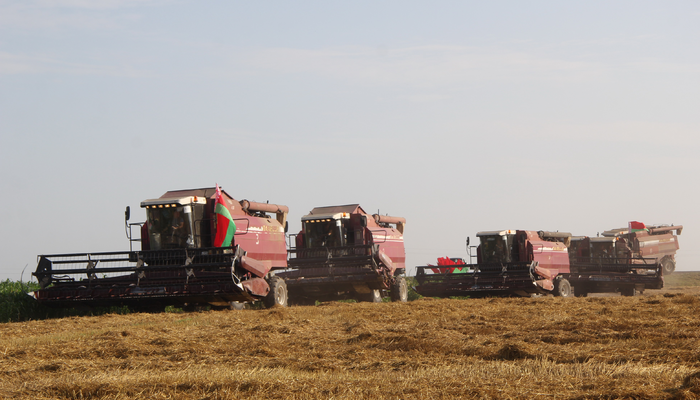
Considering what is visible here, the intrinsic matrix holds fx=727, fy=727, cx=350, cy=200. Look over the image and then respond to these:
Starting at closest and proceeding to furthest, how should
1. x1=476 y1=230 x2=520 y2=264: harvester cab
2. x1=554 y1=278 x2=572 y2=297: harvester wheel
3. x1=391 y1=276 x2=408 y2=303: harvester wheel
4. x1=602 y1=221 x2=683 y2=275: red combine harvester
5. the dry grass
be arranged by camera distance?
the dry grass, x1=391 y1=276 x2=408 y2=303: harvester wheel, x1=554 y1=278 x2=572 y2=297: harvester wheel, x1=476 y1=230 x2=520 y2=264: harvester cab, x1=602 y1=221 x2=683 y2=275: red combine harvester


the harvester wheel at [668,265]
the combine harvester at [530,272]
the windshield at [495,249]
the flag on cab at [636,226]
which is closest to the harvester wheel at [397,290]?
the combine harvester at [530,272]

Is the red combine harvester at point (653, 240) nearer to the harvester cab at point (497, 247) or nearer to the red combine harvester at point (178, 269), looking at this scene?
the harvester cab at point (497, 247)

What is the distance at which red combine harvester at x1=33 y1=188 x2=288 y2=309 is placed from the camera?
55.0ft

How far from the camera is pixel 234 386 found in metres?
6.92

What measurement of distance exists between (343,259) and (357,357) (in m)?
13.6

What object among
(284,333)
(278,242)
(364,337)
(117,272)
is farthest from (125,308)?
(364,337)

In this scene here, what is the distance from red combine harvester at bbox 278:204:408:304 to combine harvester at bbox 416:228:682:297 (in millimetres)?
1974

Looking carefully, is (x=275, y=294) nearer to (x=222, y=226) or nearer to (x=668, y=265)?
(x=222, y=226)

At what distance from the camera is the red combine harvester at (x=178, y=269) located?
55.0 feet

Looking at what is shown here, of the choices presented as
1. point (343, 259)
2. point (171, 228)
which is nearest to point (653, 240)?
point (343, 259)

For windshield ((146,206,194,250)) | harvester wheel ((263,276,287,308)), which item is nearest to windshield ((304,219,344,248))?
harvester wheel ((263,276,287,308))

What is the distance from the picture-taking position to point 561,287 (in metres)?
27.3

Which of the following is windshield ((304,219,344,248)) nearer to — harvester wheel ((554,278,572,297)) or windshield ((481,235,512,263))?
windshield ((481,235,512,263))

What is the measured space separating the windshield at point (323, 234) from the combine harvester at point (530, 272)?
3.88 m
